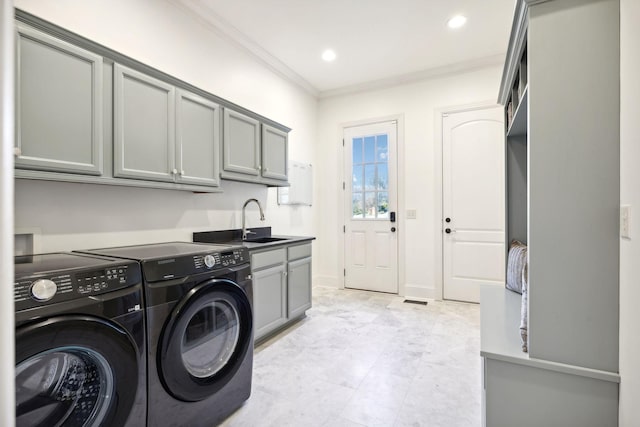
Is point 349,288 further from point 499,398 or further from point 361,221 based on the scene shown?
point 499,398

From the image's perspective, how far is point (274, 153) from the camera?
3213 millimetres

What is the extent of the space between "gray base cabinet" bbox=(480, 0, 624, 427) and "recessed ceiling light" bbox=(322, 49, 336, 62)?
2553 millimetres

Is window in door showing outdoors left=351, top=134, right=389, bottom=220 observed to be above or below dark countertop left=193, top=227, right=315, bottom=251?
above

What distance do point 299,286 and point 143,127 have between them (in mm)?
1929

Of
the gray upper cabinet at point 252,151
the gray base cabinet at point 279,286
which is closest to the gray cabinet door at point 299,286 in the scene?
the gray base cabinet at point 279,286

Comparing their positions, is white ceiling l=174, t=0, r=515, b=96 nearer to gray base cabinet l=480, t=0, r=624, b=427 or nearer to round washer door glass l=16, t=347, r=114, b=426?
gray base cabinet l=480, t=0, r=624, b=427

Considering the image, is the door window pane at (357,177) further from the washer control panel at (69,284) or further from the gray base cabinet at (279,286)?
the washer control panel at (69,284)

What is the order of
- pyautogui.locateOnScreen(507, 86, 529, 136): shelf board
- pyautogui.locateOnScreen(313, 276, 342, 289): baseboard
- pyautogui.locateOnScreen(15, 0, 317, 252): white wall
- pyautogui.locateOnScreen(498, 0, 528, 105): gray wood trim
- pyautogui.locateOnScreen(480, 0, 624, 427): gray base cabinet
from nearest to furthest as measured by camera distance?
pyautogui.locateOnScreen(480, 0, 624, 427): gray base cabinet
pyautogui.locateOnScreen(498, 0, 528, 105): gray wood trim
pyautogui.locateOnScreen(507, 86, 529, 136): shelf board
pyautogui.locateOnScreen(15, 0, 317, 252): white wall
pyautogui.locateOnScreen(313, 276, 342, 289): baseboard

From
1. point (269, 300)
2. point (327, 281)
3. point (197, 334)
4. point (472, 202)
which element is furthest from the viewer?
point (327, 281)

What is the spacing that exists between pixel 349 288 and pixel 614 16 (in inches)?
154

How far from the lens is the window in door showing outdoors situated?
433cm

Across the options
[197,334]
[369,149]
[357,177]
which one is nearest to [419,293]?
[357,177]

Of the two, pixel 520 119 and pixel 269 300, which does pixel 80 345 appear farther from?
pixel 520 119

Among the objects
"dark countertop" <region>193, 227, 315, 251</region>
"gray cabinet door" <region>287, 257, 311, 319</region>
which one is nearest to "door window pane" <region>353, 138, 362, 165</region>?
"dark countertop" <region>193, 227, 315, 251</region>
